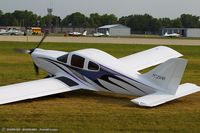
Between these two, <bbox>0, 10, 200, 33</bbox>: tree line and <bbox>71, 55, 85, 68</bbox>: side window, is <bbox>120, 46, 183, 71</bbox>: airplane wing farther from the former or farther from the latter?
<bbox>0, 10, 200, 33</bbox>: tree line

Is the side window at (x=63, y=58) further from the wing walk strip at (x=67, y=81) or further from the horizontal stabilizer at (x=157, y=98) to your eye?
the horizontal stabilizer at (x=157, y=98)

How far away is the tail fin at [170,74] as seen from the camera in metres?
11.0

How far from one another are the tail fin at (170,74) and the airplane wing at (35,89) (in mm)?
2742

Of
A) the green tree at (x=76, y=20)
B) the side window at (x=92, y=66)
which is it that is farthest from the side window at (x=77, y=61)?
the green tree at (x=76, y=20)

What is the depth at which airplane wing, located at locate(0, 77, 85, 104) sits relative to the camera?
36.5 ft

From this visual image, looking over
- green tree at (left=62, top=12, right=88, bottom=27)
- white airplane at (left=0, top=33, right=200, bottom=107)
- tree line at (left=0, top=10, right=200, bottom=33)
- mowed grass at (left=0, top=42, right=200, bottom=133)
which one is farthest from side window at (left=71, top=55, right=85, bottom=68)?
green tree at (left=62, top=12, right=88, bottom=27)

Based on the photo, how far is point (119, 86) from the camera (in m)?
12.0

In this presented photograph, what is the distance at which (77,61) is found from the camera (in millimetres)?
13219

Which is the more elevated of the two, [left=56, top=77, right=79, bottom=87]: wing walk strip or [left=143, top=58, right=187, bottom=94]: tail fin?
[left=143, top=58, right=187, bottom=94]: tail fin

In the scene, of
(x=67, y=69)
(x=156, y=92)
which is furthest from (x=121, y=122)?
(x=67, y=69)

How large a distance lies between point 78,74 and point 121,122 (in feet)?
13.2

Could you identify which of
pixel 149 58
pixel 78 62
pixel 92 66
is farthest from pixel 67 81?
pixel 149 58

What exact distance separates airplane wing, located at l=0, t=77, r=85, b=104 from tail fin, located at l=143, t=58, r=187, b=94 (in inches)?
108

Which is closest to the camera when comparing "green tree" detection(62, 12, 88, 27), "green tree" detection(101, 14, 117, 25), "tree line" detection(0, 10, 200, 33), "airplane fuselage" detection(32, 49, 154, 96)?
"airplane fuselage" detection(32, 49, 154, 96)
